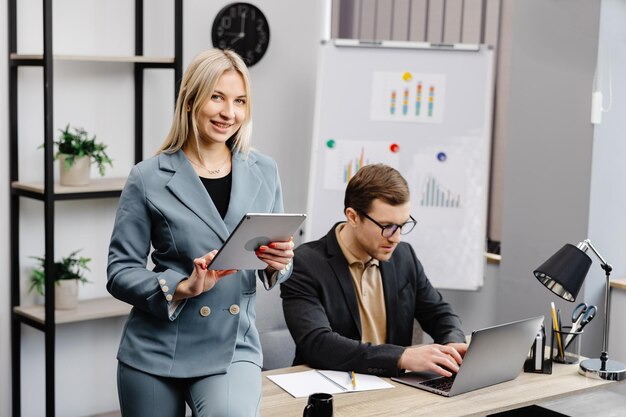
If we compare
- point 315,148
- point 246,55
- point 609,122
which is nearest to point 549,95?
point 609,122

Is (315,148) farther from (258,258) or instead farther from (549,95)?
(258,258)

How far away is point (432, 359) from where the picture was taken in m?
2.30

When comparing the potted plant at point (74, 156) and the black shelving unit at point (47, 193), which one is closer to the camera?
the black shelving unit at point (47, 193)

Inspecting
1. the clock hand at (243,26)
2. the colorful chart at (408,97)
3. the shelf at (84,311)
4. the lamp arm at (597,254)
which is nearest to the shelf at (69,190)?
the shelf at (84,311)

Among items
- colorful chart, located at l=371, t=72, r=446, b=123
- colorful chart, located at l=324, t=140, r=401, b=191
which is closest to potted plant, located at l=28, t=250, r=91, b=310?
colorful chart, located at l=324, t=140, r=401, b=191

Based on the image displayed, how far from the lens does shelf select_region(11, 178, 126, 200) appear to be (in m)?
3.58

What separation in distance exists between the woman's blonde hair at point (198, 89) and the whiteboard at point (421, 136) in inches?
83.4

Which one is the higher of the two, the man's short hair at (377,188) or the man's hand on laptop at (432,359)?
the man's short hair at (377,188)

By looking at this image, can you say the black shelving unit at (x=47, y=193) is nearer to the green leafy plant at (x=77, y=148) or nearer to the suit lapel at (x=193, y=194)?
the green leafy plant at (x=77, y=148)

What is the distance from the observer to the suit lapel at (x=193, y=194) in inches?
77.2

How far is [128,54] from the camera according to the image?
13.2ft

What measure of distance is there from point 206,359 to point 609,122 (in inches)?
94.3

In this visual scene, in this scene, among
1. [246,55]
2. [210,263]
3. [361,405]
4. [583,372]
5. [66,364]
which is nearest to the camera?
[210,263]

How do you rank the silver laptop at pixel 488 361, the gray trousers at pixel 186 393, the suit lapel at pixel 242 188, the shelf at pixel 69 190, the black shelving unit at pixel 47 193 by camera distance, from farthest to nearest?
the shelf at pixel 69 190 < the black shelving unit at pixel 47 193 < the silver laptop at pixel 488 361 < the suit lapel at pixel 242 188 < the gray trousers at pixel 186 393
